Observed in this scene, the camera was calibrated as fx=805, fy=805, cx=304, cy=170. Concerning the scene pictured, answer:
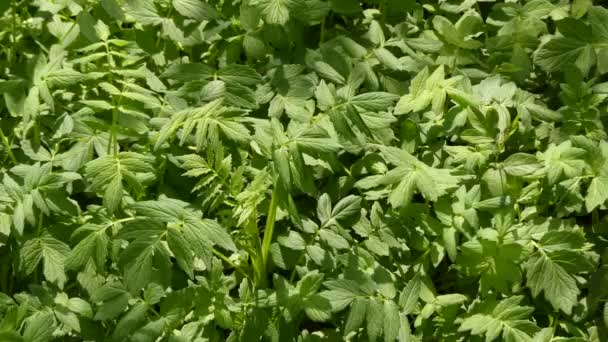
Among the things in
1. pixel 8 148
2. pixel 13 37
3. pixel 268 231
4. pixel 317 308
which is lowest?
pixel 317 308

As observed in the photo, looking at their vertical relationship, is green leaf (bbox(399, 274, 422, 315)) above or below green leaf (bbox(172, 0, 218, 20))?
below

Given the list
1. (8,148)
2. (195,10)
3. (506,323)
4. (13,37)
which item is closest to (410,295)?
(506,323)

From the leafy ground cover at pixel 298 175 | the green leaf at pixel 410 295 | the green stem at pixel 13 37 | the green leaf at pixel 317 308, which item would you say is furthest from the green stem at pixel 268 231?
the green stem at pixel 13 37

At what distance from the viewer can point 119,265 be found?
203 cm

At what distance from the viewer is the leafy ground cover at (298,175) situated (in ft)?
7.31

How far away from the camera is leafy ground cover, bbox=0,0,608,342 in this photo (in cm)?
223

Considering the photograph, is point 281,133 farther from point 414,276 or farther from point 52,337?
point 52,337

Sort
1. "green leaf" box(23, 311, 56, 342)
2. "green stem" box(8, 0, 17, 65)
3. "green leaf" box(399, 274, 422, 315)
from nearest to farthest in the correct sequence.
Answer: "green leaf" box(23, 311, 56, 342) < "green leaf" box(399, 274, 422, 315) < "green stem" box(8, 0, 17, 65)

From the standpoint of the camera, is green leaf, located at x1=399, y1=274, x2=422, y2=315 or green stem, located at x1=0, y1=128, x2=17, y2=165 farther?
green stem, located at x1=0, y1=128, x2=17, y2=165

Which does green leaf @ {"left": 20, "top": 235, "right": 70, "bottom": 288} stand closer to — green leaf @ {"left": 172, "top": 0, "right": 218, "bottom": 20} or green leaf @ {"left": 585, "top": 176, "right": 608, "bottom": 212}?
green leaf @ {"left": 172, "top": 0, "right": 218, "bottom": 20}

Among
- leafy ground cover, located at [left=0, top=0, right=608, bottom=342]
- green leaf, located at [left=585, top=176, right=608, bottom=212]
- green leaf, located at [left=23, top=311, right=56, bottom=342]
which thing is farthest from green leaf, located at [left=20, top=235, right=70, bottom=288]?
green leaf, located at [left=585, top=176, right=608, bottom=212]

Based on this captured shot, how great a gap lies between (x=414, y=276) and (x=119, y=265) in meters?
0.88

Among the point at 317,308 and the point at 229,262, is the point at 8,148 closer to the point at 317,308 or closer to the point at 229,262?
the point at 229,262

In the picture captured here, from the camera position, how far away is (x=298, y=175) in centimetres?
213
